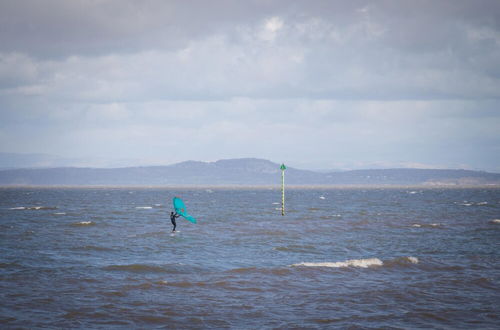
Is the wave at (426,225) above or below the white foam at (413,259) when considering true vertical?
below

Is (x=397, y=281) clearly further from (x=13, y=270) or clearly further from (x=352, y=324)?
(x=13, y=270)

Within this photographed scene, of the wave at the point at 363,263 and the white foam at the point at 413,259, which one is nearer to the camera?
the wave at the point at 363,263

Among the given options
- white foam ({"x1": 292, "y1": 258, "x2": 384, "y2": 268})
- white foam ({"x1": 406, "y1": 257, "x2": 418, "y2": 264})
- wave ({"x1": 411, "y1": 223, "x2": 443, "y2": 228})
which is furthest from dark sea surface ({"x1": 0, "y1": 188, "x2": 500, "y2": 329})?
wave ({"x1": 411, "y1": 223, "x2": 443, "y2": 228})

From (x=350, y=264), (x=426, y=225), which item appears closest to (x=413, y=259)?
(x=350, y=264)

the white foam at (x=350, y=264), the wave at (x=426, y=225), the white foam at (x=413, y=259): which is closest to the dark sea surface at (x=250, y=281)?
the white foam at (x=350, y=264)

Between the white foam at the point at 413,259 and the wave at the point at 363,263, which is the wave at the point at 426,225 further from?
the wave at the point at 363,263

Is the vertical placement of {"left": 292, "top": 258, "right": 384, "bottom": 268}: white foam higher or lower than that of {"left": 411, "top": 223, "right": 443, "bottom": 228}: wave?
higher

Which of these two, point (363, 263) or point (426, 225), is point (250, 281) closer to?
point (363, 263)

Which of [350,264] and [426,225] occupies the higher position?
[350,264]

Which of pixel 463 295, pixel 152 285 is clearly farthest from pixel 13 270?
pixel 463 295

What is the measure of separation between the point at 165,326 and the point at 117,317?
218 centimetres

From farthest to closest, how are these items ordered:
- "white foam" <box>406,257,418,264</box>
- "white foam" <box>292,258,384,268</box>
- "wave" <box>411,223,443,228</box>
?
"wave" <box>411,223,443,228</box>, "white foam" <box>406,257,418,264</box>, "white foam" <box>292,258,384,268</box>

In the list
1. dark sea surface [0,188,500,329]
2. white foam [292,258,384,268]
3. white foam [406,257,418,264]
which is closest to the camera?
dark sea surface [0,188,500,329]

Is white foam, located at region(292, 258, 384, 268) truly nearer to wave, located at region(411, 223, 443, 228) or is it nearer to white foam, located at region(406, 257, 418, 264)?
white foam, located at region(406, 257, 418, 264)
